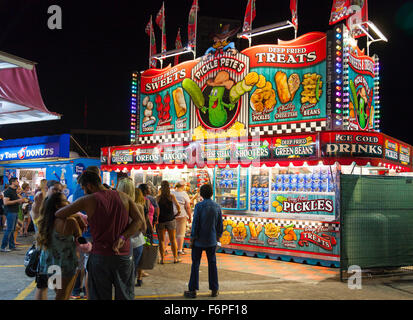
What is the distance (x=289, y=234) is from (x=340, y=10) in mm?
6099

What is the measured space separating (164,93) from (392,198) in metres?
8.61

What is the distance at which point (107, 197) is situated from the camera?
4.12 m

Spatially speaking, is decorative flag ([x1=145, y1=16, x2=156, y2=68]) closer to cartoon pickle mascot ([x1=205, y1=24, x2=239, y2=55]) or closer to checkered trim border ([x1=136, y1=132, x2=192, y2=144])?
checkered trim border ([x1=136, y1=132, x2=192, y2=144])

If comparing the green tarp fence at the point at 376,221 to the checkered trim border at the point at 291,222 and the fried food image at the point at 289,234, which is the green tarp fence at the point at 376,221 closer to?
the checkered trim border at the point at 291,222

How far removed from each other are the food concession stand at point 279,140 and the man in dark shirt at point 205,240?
3.84 metres

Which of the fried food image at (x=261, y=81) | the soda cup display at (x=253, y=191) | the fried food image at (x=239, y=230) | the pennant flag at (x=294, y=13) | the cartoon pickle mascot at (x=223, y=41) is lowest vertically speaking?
the fried food image at (x=239, y=230)

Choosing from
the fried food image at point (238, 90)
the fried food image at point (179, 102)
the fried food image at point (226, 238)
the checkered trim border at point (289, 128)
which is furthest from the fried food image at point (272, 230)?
the fried food image at point (179, 102)

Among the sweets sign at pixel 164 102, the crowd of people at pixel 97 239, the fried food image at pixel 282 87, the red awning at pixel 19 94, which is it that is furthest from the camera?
the sweets sign at pixel 164 102

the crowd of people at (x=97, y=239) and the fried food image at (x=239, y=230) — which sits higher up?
the crowd of people at (x=97, y=239)

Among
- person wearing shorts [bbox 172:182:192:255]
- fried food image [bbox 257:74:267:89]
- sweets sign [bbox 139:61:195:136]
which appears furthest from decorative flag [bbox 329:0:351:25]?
person wearing shorts [bbox 172:182:192:255]

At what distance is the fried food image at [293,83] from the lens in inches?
427

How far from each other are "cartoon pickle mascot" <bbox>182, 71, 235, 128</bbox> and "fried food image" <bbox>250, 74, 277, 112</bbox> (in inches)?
31.9

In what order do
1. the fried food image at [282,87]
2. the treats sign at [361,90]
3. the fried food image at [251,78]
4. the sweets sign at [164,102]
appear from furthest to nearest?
1. the sweets sign at [164,102]
2. the fried food image at [251,78]
3. the fried food image at [282,87]
4. the treats sign at [361,90]

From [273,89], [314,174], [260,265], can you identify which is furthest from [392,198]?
[273,89]
